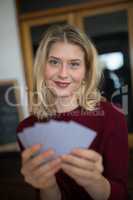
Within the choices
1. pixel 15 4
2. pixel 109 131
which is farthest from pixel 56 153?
pixel 15 4

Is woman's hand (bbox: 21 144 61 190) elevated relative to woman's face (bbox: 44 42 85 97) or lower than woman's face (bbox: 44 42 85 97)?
lower

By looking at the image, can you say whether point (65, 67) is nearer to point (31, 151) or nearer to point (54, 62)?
point (54, 62)

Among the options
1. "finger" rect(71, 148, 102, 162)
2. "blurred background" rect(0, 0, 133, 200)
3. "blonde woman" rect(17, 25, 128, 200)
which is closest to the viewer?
"finger" rect(71, 148, 102, 162)

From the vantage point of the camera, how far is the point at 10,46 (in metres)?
2.16

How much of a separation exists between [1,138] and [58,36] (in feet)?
5.58

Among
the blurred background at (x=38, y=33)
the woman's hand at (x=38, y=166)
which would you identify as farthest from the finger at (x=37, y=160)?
the blurred background at (x=38, y=33)

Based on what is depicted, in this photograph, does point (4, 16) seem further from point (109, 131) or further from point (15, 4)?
point (109, 131)

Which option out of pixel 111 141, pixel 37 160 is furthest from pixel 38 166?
pixel 111 141

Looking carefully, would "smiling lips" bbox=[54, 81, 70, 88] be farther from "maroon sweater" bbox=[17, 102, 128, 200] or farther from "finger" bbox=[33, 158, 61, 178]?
"finger" bbox=[33, 158, 61, 178]

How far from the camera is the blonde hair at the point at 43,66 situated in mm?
581

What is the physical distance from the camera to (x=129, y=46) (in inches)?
83.0

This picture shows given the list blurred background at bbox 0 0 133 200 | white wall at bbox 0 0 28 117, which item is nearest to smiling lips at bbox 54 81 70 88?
blurred background at bbox 0 0 133 200

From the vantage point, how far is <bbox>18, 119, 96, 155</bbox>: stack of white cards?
46 cm

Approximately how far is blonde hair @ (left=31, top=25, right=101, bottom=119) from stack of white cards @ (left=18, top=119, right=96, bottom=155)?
0.53 ft
